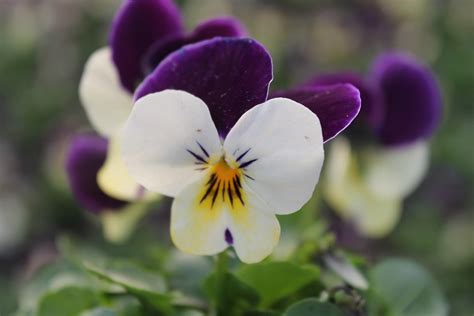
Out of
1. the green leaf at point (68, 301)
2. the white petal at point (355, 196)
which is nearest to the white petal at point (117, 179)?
the green leaf at point (68, 301)

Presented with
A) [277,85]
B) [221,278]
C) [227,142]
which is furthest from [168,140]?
[277,85]

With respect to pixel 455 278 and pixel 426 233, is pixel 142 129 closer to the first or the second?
pixel 455 278

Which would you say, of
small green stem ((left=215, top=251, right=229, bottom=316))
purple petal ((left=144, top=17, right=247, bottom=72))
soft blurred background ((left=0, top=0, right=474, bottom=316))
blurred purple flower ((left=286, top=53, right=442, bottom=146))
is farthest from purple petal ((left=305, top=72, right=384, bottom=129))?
soft blurred background ((left=0, top=0, right=474, bottom=316))

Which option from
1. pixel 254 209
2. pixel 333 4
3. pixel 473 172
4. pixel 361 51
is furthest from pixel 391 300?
pixel 333 4

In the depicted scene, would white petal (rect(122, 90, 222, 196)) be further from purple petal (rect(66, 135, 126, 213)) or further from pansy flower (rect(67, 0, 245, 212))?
purple petal (rect(66, 135, 126, 213))

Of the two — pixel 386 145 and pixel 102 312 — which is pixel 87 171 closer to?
pixel 102 312

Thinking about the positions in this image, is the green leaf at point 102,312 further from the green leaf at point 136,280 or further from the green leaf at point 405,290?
the green leaf at point 405,290
